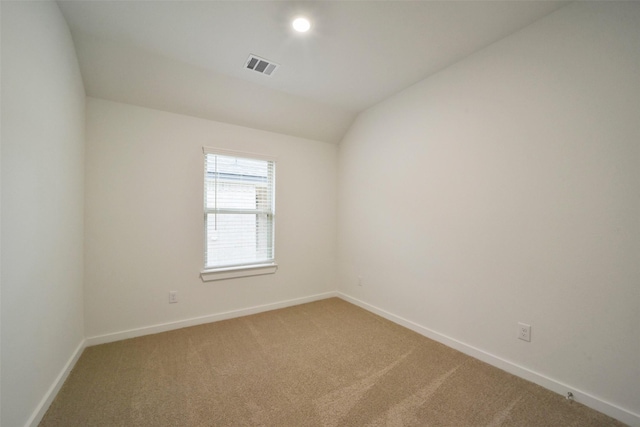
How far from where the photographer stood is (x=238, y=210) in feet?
10.1

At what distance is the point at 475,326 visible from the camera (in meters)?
2.17

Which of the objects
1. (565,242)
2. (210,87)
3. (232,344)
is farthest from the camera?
(210,87)

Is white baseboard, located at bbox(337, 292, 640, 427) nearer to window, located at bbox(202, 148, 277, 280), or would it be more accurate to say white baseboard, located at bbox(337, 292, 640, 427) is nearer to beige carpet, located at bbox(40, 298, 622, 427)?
beige carpet, located at bbox(40, 298, 622, 427)

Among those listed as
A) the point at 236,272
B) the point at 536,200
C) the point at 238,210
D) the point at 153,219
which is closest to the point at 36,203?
the point at 153,219

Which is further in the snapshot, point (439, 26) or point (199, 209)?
point (199, 209)

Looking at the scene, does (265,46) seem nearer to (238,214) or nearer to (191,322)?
(238,214)

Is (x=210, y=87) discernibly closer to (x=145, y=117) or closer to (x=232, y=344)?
(x=145, y=117)

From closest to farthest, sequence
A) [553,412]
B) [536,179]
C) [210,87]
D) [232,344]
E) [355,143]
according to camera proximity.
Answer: [553,412], [536,179], [232,344], [210,87], [355,143]

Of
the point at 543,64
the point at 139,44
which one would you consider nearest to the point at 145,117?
the point at 139,44

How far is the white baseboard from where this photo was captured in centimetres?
148

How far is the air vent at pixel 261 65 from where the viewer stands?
2.27 metres

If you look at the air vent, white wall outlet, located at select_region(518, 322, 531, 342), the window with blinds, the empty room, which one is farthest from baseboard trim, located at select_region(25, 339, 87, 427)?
white wall outlet, located at select_region(518, 322, 531, 342)

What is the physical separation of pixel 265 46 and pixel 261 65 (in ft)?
0.88

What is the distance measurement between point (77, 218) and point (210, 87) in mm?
1690
